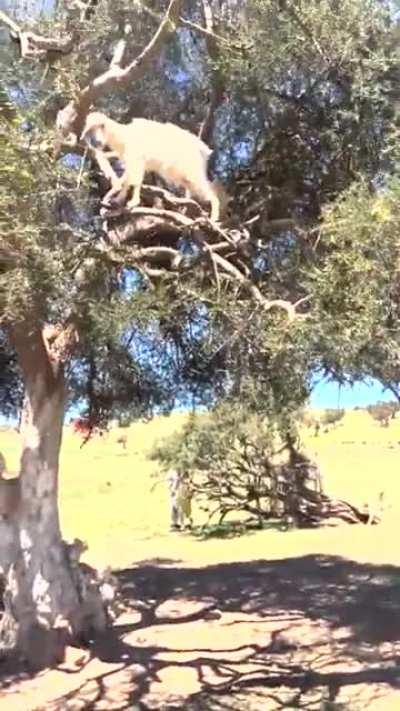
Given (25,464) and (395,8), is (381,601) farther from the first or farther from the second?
(395,8)

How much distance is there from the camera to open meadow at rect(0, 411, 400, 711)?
7.59 metres

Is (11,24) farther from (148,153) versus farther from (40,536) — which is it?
(40,536)

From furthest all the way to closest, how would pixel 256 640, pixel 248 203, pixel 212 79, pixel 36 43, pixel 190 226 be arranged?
pixel 256 640, pixel 248 203, pixel 212 79, pixel 190 226, pixel 36 43

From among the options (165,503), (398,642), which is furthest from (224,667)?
(165,503)

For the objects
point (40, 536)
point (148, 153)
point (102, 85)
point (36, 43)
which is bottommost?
point (40, 536)

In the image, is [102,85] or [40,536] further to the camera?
[40,536]

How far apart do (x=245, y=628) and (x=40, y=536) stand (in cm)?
Answer: 241

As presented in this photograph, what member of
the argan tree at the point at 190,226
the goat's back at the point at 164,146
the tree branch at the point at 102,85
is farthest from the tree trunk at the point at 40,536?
the goat's back at the point at 164,146

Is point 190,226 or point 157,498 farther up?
point 190,226

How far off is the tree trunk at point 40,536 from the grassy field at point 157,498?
3472 mm

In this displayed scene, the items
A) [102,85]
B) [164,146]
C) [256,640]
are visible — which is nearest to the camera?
[164,146]

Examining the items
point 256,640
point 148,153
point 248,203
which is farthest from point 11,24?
point 256,640

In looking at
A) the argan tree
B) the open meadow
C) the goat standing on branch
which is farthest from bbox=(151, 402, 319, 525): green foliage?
the goat standing on branch

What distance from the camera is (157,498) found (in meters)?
31.5
